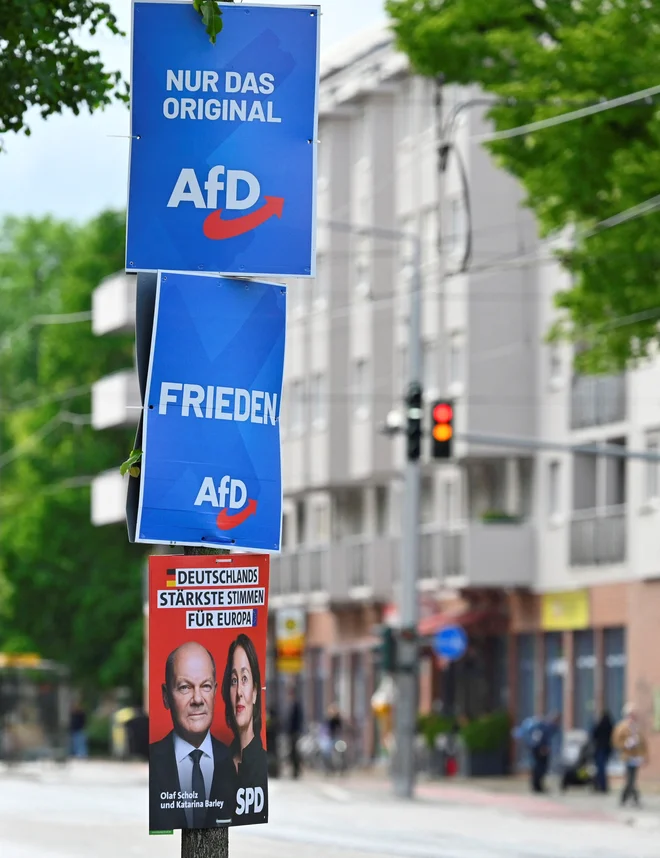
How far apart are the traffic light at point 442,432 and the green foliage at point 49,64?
1918 cm

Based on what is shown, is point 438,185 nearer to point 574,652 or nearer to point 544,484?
point 544,484

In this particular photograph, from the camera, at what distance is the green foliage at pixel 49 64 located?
1489 cm

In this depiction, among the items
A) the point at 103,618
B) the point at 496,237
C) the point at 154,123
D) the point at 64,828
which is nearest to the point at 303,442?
the point at 103,618

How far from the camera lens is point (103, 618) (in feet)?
246

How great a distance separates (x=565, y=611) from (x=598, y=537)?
98.0 inches

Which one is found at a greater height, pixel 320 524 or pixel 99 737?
pixel 320 524

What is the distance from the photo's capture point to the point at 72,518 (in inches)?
3007

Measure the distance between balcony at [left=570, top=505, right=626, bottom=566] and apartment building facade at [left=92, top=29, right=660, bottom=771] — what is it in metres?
0.05

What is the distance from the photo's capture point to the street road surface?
25.0 m

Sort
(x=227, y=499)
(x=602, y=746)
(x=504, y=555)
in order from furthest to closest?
(x=504, y=555) → (x=602, y=746) → (x=227, y=499)

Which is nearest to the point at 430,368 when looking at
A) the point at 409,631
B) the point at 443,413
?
the point at 409,631

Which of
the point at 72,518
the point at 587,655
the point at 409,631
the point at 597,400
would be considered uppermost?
the point at 597,400

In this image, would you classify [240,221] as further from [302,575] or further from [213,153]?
[302,575]

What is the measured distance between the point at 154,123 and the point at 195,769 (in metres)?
2.58
